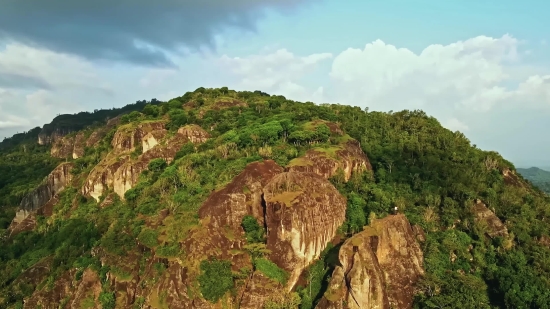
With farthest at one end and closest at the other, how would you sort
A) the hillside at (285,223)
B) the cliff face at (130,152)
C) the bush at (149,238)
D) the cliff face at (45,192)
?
the cliff face at (45,192) → the cliff face at (130,152) → the bush at (149,238) → the hillside at (285,223)

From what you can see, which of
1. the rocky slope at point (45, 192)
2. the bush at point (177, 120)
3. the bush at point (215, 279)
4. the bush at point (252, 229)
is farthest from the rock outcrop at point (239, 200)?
the rocky slope at point (45, 192)

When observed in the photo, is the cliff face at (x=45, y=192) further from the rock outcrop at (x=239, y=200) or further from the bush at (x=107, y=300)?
the rock outcrop at (x=239, y=200)

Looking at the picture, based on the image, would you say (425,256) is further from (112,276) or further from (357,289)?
(112,276)

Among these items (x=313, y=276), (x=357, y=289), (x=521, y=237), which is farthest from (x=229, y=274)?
(x=521, y=237)

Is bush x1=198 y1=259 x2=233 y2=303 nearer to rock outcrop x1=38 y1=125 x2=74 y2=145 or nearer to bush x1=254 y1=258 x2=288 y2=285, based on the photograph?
bush x1=254 y1=258 x2=288 y2=285

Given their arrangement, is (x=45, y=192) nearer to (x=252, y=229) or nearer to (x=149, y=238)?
(x=149, y=238)

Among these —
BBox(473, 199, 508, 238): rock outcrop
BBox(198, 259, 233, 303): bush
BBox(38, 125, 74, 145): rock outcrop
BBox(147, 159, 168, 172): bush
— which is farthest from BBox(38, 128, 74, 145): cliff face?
BBox(473, 199, 508, 238): rock outcrop
